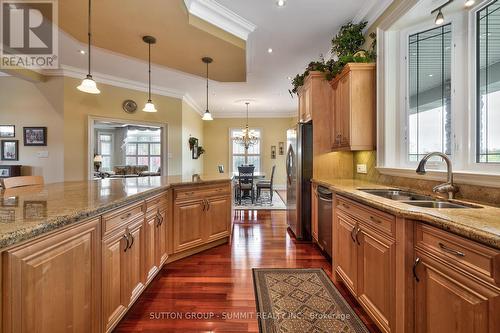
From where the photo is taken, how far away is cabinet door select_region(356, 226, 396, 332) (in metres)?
1.35

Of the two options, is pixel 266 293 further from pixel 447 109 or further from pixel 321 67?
pixel 321 67

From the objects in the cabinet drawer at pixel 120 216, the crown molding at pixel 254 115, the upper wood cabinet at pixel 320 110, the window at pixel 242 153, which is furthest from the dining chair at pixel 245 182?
the cabinet drawer at pixel 120 216

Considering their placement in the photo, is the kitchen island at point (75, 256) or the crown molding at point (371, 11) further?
the crown molding at point (371, 11)

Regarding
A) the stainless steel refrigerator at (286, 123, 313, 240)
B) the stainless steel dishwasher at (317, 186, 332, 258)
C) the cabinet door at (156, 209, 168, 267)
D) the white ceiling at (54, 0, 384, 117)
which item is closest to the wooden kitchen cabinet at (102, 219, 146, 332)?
the cabinet door at (156, 209, 168, 267)

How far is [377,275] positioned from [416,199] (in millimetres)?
721

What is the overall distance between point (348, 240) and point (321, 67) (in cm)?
228

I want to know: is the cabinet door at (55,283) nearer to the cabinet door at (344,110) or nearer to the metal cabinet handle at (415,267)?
the metal cabinet handle at (415,267)

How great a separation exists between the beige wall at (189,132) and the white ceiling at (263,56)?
0.40 metres

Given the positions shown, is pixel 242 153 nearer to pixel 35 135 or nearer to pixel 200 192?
pixel 35 135

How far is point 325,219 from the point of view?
2.63m

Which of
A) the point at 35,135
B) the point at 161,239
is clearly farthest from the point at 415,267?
the point at 35,135

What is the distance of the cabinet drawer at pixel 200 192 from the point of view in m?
2.55

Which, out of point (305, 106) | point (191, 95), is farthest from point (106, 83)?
point (305, 106)

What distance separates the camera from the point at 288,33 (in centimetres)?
320
